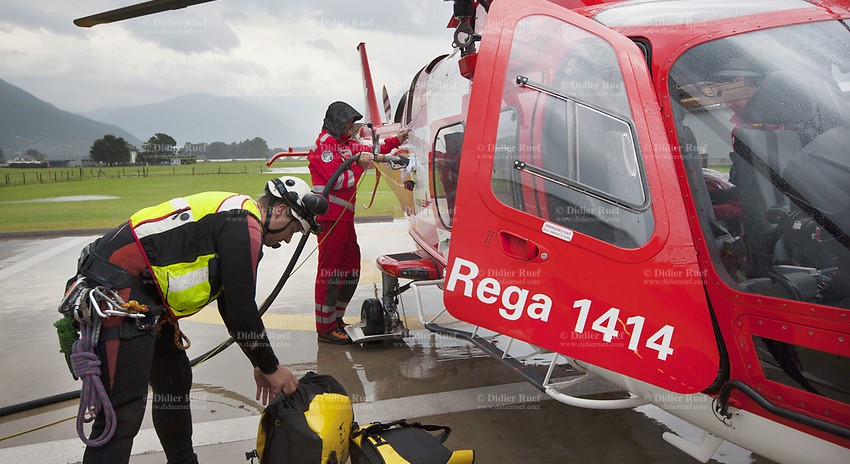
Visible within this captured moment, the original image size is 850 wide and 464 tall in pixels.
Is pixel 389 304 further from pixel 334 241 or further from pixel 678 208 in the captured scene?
pixel 678 208

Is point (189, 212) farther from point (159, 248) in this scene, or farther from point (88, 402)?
point (88, 402)

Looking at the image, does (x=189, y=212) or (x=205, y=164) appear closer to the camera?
(x=189, y=212)

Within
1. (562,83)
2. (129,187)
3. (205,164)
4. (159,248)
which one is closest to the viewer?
(159,248)

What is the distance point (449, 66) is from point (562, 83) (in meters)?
1.76

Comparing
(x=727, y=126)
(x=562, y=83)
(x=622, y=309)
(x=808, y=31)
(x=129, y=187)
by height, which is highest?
(x=808, y=31)

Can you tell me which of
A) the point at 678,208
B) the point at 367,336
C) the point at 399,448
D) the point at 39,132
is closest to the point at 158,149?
the point at 39,132

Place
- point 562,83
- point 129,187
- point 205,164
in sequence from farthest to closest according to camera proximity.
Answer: point 205,164 → point 129,187 → point 562,83

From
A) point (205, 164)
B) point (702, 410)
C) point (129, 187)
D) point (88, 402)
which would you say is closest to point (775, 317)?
point (702, 410)

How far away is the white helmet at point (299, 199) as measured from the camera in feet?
7.57

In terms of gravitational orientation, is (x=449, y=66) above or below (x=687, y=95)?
above

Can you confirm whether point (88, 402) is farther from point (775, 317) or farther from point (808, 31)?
point (808, 31)

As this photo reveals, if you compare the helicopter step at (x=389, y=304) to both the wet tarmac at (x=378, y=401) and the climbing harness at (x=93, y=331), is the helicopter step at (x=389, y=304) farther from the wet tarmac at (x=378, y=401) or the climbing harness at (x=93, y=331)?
the climbing harness at (x=93, y=331)

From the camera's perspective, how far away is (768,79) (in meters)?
1.92

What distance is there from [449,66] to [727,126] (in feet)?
7.41
